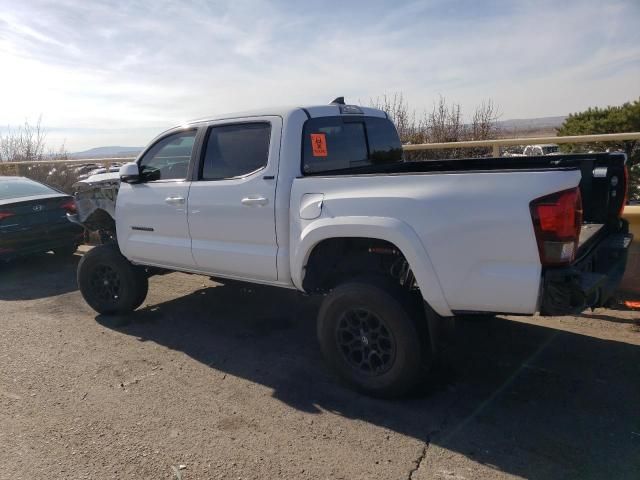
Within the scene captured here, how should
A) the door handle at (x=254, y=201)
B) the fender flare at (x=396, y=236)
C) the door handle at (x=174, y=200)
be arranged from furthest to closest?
the door handle at (x=174, y=200)
the door handle at (x=254, y=201)
the fender flare at (x=396, y=236)

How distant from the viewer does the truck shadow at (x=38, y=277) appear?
22.1ft

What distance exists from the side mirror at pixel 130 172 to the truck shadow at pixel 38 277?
253 centimetres

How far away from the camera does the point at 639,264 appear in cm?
516

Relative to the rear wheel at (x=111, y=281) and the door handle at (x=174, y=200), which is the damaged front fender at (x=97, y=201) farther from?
the door handle at (x=174, y=200)

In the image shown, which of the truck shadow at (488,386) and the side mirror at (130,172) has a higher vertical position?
the side mirror at (130,172)

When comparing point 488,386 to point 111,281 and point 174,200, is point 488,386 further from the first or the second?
point 111,281

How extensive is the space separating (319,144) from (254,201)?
2.21ft

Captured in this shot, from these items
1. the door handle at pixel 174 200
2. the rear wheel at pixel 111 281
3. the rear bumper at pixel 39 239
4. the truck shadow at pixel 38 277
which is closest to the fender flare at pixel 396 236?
the door handle at pixel 174 200

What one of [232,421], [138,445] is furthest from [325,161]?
[138,445]

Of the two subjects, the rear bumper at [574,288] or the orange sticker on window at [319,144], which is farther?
the orange sticker on window at [319,144]

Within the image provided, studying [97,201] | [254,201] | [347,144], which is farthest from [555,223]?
[97,201]

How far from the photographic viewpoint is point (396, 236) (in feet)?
10.7

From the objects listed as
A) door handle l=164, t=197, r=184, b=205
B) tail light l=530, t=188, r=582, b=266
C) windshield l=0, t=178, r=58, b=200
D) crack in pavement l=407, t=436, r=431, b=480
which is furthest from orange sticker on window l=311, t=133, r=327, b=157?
windshield l=0, t=178, r=58, b=200

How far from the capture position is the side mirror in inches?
193
